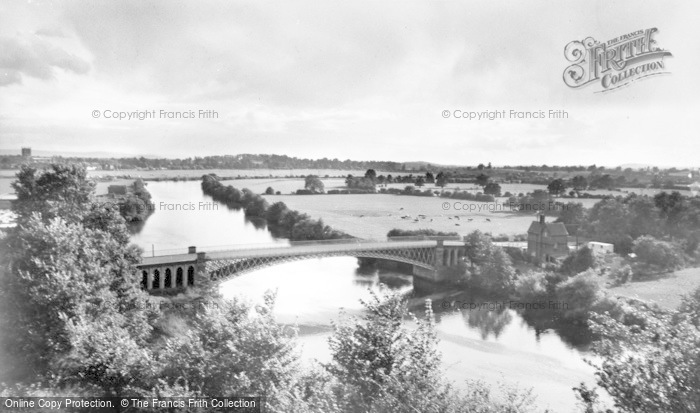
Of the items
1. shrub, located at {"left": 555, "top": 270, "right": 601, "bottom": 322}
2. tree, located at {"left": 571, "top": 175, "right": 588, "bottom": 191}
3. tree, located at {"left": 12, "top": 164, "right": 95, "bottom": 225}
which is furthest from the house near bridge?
tree, located at {"left": 12, "top": 164, "right": 95, "bottom": 225}

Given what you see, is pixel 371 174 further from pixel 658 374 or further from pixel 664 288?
pixel 658 374

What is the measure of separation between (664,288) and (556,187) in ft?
33.6

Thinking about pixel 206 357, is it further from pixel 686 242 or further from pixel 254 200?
pixel 254 200

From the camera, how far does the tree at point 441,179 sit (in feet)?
104

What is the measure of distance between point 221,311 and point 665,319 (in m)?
5.51

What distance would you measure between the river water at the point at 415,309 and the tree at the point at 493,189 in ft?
27.1

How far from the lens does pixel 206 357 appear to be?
21.9 ft

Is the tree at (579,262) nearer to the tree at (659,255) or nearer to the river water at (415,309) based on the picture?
the tree at (659,255)

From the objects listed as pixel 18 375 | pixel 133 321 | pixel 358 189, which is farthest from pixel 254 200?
pixel 18 375

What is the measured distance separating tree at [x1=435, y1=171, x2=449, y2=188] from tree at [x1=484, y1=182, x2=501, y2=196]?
2612mm

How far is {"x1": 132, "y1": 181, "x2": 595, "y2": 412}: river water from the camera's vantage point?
523 inches

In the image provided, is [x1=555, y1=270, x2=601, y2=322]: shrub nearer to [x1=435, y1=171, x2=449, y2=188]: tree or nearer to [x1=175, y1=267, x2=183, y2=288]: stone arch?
[x1=175, y1=267, x2=183, y2=288]: stone arch

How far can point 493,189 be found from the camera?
3003 cm

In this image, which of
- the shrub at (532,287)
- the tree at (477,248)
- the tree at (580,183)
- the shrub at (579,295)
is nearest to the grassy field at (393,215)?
the tree at (580,183)
